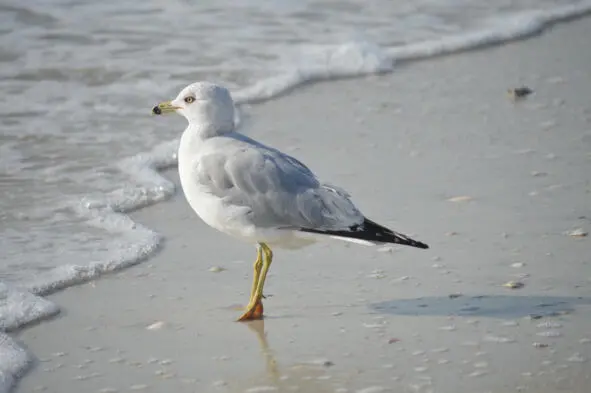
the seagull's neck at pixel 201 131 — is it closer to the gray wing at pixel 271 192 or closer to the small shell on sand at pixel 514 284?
the gray wing at pixel 271 192

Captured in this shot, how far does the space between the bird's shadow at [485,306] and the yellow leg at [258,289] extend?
0.43m

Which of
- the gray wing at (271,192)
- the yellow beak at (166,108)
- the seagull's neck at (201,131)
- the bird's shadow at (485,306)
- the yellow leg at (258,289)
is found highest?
the yellow beak at (166,108)

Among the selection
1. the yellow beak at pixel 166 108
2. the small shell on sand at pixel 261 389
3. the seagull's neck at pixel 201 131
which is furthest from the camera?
the yellow beak at pixel 166 108

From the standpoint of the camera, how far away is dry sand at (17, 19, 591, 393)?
4.24 metres

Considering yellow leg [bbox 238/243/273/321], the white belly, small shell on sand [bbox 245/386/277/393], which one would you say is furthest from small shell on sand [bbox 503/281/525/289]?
small shell on sand [bbox 245/386/277/393]

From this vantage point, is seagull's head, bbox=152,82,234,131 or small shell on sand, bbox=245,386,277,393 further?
seagull's head, bbox=152,82,234,131

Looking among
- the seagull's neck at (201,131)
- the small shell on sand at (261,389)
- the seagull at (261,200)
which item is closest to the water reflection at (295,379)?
the small shell on sand at (261,389)

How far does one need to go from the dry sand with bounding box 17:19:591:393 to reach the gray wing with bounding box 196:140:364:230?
1.10ft


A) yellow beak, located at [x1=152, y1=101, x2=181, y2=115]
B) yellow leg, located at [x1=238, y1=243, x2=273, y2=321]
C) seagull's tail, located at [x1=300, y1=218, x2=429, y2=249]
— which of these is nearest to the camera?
seagull's tail, located at [x1=300, y1=218, x2=429, y2=249]

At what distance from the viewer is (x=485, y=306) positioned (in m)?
4.76

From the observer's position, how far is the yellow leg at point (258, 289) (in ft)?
15.8

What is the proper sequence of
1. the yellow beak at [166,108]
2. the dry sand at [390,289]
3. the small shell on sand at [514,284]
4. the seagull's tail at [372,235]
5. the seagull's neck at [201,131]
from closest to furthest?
the dry sand at [390,289] → the seagull's tail at [372,235] → the small shell on sand at [514,284] → the seagull's neck at [201,131] → the yellow beak at [166,108]

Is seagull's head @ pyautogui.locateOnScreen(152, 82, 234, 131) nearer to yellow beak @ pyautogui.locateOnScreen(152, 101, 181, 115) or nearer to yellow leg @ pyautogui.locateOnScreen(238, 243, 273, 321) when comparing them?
yellow beak @ pyautogui.locateOnScreen(152, 101, 181, 115)

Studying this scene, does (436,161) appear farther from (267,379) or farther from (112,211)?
(267,379)
